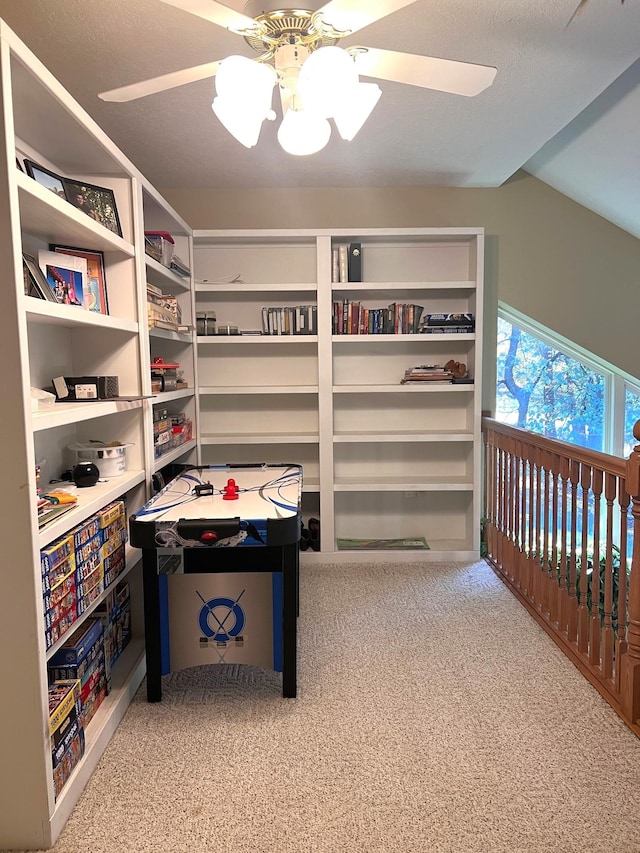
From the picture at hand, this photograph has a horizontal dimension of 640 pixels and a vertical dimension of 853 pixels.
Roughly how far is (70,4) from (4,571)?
181 centimetres

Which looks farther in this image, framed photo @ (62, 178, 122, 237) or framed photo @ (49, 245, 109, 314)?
framed photo @ (49, 245, 109, 314)

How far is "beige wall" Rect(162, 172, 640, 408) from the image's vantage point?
393cm

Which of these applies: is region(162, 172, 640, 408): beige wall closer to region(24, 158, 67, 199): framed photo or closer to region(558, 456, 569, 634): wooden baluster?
region(558, 456, 569, 634): wooden baluster

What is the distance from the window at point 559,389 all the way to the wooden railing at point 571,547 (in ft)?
1.94

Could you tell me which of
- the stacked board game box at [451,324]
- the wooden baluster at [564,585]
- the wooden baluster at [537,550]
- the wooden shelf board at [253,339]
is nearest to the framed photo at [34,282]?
the wooden shelf board at [253,339]

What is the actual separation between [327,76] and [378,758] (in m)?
1.99

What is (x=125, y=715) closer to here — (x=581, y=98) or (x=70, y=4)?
(x=70, y=4)

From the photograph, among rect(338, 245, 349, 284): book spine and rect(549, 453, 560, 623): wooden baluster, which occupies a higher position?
rect(338, 245, 349, 284): book spine

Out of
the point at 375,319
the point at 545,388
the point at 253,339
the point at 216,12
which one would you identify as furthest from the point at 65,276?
the point at 545,388

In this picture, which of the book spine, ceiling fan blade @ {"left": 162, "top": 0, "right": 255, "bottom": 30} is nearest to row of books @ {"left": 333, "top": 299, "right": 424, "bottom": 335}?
the book spine

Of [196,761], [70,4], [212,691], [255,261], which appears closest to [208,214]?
[255,261]

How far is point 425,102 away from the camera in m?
2.65

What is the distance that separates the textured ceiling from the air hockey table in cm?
157

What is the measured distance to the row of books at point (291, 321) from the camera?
376cm
